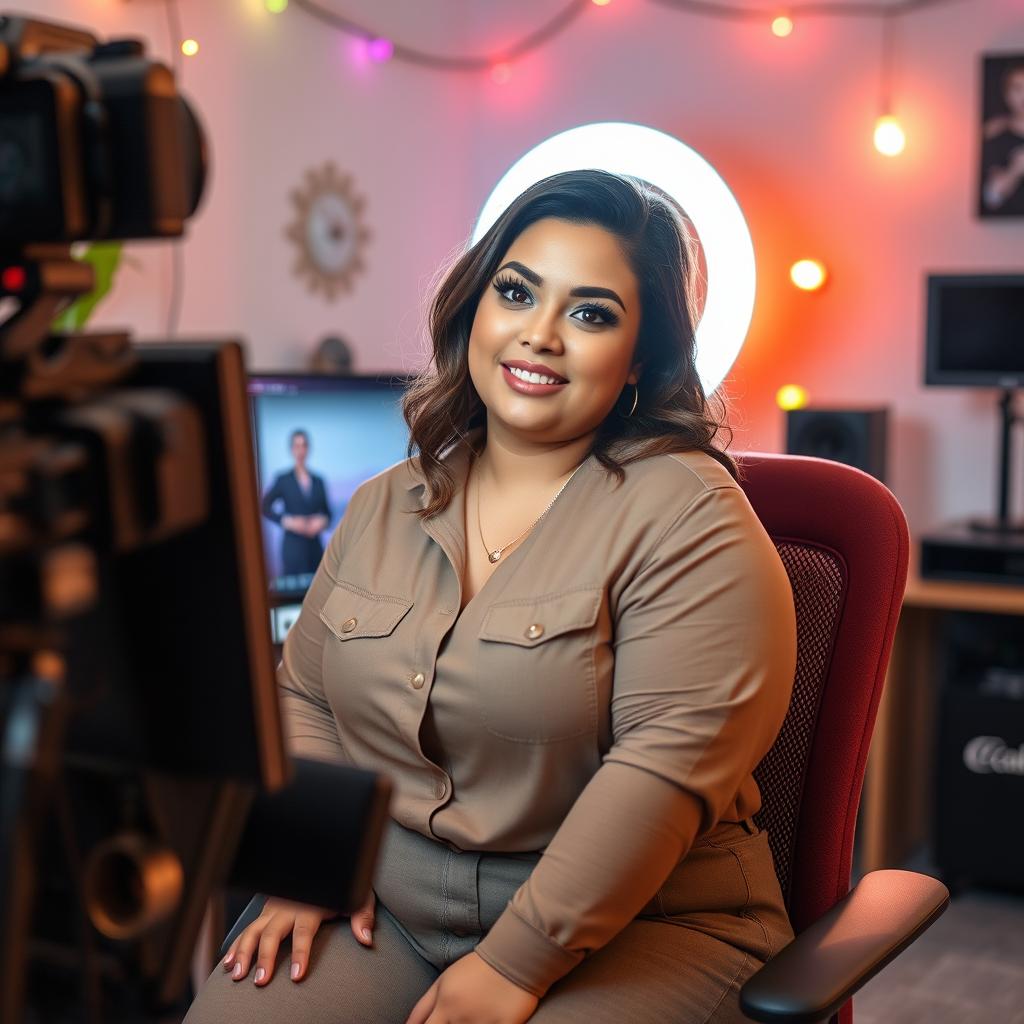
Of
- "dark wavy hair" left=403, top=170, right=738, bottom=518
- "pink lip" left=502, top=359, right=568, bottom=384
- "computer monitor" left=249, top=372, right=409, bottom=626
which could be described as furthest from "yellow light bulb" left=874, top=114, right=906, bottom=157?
"pink lip" left=502, top=359, right=568, bottom=384

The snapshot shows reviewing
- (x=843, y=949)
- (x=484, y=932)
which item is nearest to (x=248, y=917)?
(x=484, y=932)

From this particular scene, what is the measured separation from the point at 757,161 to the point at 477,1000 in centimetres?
260

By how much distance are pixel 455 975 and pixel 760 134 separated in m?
2.62

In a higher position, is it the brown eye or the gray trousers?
the brown eye

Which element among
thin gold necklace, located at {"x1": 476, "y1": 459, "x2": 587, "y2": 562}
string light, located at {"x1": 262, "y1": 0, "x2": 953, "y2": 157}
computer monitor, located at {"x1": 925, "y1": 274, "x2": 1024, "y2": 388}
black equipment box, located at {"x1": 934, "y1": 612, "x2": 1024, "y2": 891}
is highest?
string light, located at {"x1": 262, "y1": 0, "x2": 953, "y2": 157}

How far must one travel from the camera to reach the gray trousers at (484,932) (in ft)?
4.11

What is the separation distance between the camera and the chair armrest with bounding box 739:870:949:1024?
1.05m

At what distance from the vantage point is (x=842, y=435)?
10.2 ft

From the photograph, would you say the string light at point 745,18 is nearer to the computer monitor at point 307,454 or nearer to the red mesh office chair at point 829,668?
the computer monitor at point 307,454

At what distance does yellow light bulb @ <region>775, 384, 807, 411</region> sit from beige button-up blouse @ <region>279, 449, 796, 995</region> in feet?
6.54

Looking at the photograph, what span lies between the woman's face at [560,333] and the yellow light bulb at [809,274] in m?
1.90

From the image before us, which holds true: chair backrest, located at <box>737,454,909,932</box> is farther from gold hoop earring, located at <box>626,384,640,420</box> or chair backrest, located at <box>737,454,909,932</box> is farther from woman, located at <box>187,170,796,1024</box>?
gold hoop earring, located at <box>626,384,640,420</box>

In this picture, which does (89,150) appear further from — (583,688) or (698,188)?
(698,188)

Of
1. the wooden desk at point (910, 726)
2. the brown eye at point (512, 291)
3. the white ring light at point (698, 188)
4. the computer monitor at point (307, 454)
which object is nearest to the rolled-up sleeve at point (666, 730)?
the brown eye at point (512, 291)
